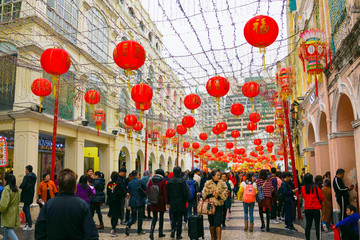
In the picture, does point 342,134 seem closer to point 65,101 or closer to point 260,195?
point 260,195

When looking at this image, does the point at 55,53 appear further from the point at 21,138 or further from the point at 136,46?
the point at 21,138

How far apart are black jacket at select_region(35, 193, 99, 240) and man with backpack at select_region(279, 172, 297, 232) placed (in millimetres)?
7101

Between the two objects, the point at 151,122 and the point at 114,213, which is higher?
the point at 151,122

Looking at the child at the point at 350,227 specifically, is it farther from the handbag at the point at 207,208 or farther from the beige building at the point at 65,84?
the beige building at the point at 65,84

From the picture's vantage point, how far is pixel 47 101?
1396cm

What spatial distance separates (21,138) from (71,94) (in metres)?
3.02

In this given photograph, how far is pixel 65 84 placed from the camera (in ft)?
43.3

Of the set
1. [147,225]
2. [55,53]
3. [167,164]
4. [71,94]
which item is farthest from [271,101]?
[167,164]

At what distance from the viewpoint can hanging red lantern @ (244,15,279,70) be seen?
622cm

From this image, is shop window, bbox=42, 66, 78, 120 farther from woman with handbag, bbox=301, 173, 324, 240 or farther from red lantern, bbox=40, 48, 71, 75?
woman with handbag, bbox=301, 173, 324, 240

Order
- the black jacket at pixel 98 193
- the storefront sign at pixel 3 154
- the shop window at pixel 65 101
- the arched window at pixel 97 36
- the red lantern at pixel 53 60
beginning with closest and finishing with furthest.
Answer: the red lantern at pixel 53 60 < the black jacket at pixel 98 193 < the storefront sign at pixel 3 154 < the shop window at pixel 65 101 < the arched window at pixel 97 36

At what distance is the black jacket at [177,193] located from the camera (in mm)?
7395

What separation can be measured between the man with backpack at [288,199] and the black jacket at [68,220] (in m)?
7.10

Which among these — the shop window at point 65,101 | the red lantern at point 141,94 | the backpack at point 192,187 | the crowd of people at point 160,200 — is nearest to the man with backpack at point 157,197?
the crowd of people at point 160,200
